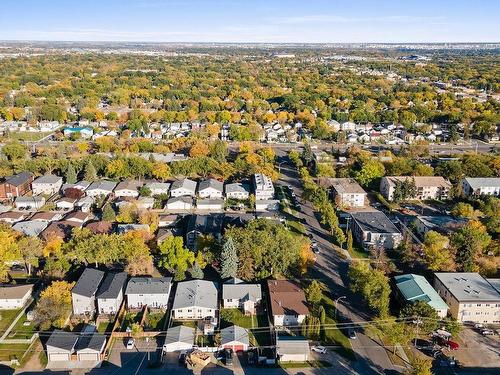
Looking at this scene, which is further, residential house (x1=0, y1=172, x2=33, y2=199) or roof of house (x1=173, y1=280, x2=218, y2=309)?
residential house (x1=0, y1=172, x2=33, y2=199)

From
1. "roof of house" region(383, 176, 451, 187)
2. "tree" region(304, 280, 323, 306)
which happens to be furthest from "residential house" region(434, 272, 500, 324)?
"roof of house" region(383, 176, 451, 187)

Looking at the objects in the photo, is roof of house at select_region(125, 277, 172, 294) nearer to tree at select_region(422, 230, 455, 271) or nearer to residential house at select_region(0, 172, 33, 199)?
tree at select_region(422, 230, 455, 271)

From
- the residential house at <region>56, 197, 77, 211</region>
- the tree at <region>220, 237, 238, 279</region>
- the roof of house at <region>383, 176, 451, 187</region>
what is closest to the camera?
the tree at <region>220, 237, 238, 279</region>

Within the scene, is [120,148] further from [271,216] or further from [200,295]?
[200,295]

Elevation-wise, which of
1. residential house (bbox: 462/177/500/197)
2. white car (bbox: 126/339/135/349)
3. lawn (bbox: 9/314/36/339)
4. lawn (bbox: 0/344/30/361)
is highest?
residential house (bbox: 462/177/500/197)

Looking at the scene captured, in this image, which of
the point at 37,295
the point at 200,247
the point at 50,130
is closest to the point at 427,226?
the point at 200,247

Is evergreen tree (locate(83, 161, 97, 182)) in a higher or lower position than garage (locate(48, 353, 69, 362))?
higher

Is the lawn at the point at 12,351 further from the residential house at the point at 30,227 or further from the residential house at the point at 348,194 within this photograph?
the residential house at the point at 348,194
